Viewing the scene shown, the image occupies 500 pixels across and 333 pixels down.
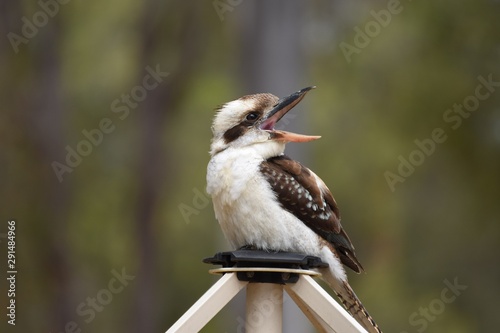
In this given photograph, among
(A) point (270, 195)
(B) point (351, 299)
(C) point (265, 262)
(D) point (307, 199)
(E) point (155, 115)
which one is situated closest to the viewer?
(C) point (265, 262)

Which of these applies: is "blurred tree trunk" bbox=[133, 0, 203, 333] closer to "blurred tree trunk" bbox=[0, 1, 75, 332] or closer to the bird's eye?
"blurred tree trunk" bbox=[0, 1, 75, 332]

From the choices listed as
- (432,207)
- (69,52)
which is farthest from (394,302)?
(69,52)

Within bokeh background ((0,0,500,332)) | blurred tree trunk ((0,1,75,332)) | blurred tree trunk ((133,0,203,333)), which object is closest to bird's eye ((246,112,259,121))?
bokeh background ((0,0,500,332))

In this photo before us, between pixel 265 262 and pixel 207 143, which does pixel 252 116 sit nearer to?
pixel 265 262

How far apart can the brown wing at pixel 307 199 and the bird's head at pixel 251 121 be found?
5.9 inches

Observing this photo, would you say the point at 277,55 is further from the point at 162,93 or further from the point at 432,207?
the point at 432,207

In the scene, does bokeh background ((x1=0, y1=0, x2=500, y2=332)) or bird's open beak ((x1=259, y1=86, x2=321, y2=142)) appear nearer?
bird's open beak ((x1=259, y1=86, x2=321, y2=142))

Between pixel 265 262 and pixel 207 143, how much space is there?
16.0 metres

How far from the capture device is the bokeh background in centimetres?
1521

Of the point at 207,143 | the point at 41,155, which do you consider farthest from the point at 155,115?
the point at 207,143

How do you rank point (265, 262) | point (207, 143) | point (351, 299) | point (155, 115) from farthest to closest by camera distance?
point (207, 143) < point (155, 115) < point (351, 299) < point (265, 262)

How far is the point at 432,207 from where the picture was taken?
65.0 feet

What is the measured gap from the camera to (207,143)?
20.8m

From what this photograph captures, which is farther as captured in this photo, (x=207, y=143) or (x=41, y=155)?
(x=207, y=143)
